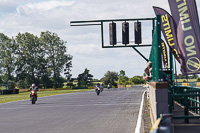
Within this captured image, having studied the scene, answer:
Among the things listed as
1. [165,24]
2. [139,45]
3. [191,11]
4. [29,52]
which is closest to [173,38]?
[165,24]

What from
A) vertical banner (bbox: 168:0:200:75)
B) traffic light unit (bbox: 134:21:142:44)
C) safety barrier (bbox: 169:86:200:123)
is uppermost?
traffic light unit (bbox: 134:21:142:44)

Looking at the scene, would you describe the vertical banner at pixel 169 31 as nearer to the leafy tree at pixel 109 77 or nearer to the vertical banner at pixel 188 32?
the vertical banner at pixel 188 32

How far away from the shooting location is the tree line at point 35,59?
322ft

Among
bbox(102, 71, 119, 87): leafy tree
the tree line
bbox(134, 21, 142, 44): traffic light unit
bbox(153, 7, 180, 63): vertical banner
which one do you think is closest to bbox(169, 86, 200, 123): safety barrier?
bbox(153, 7, 180, 63): vertical banner

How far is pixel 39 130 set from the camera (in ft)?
34.7

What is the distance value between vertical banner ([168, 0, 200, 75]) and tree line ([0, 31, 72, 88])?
85345 millimetres

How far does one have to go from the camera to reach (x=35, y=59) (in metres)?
103

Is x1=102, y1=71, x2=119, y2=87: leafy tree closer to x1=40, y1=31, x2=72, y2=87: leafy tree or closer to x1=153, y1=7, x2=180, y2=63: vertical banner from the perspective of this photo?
x1=40, y1=31, x2=72, y2=87: leafy tree

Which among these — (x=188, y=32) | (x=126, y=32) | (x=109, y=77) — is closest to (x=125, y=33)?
(x=126, y=32)

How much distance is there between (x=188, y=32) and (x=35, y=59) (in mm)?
92844

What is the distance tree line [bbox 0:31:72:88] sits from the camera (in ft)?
322

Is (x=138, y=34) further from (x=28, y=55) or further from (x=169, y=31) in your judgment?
(x=28, y=55)

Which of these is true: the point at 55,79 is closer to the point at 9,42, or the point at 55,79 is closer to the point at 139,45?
the point at 9,42

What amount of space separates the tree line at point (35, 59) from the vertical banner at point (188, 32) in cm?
8534
